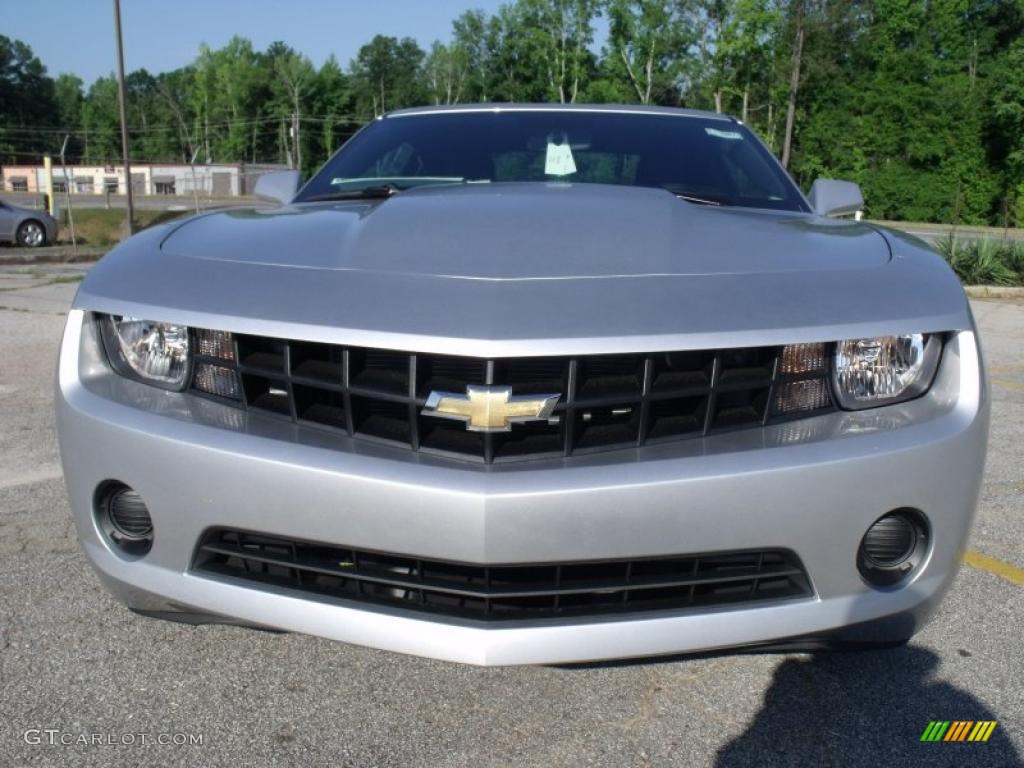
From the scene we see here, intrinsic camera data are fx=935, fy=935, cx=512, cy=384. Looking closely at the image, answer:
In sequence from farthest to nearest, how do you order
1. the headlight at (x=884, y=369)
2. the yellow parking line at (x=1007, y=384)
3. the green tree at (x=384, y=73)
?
the green tree at (x=384, y=73) < the yellow parking line at (x=1007, y=384) < the headlight at (x=884, y=369)

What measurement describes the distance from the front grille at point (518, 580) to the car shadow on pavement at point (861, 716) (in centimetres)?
42

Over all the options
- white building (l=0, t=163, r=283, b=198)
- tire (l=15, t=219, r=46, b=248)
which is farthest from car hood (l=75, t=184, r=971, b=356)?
white building (l=0, t=163, r=283, b=198)

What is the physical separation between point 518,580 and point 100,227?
2977cm

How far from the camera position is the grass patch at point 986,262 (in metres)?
13.7

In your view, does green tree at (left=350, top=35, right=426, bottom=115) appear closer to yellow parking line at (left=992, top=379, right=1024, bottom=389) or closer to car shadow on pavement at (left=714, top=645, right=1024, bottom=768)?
yellow parking line at (left=992, top=379, right=1024, bottom=389)

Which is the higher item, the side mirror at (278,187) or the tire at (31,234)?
the side mirror at (278,187)

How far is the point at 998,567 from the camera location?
3033 millimetres

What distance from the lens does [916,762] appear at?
6.38 ft

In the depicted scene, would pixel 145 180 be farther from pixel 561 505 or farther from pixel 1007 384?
pixel 561 505

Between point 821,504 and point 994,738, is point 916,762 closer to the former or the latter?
point 994,738

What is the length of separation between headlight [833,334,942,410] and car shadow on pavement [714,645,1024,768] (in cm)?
65

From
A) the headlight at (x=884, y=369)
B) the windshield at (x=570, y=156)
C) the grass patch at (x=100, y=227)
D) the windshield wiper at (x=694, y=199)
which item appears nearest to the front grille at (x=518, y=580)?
the headlight at (x=884, y=369)

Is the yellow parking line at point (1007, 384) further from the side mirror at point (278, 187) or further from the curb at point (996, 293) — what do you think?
the curb at point (996, 293)

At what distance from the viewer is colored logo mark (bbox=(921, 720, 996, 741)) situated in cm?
204
